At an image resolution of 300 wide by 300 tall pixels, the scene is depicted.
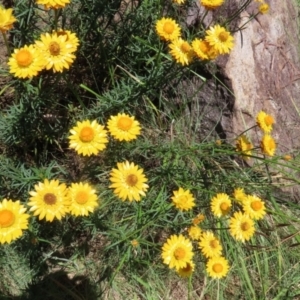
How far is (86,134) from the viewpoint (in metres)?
1.93

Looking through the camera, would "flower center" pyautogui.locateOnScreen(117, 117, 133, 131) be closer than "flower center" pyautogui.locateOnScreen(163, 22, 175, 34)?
Yes

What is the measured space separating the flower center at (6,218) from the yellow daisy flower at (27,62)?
1.80 feet

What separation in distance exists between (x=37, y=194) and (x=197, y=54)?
0.97 meters

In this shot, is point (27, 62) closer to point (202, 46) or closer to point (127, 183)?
point (127, 183)

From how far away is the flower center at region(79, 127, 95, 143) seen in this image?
1.93m

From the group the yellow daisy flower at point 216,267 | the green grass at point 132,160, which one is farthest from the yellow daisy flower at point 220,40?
the yellow daisy flower at point 216,267

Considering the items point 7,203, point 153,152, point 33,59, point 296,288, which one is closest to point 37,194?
point 7,203

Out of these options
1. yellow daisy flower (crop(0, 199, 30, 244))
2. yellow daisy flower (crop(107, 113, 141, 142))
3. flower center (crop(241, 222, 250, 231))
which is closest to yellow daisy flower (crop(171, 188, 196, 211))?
flower center (crop(241, 222, 250, 231))

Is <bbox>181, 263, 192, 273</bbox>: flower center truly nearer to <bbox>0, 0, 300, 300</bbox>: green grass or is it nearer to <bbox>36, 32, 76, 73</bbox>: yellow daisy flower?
<bbox>0, 0, 300, 300</bbox>: green grass

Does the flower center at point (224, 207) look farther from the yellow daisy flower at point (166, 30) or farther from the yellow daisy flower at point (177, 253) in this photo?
the yellow daisy flower at point (166, 30)

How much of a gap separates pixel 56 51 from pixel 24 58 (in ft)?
0.44

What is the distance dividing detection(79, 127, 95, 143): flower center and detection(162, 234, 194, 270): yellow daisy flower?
0.64 meters

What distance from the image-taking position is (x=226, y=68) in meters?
2.88

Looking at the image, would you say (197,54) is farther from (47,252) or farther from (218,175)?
(47,252)
